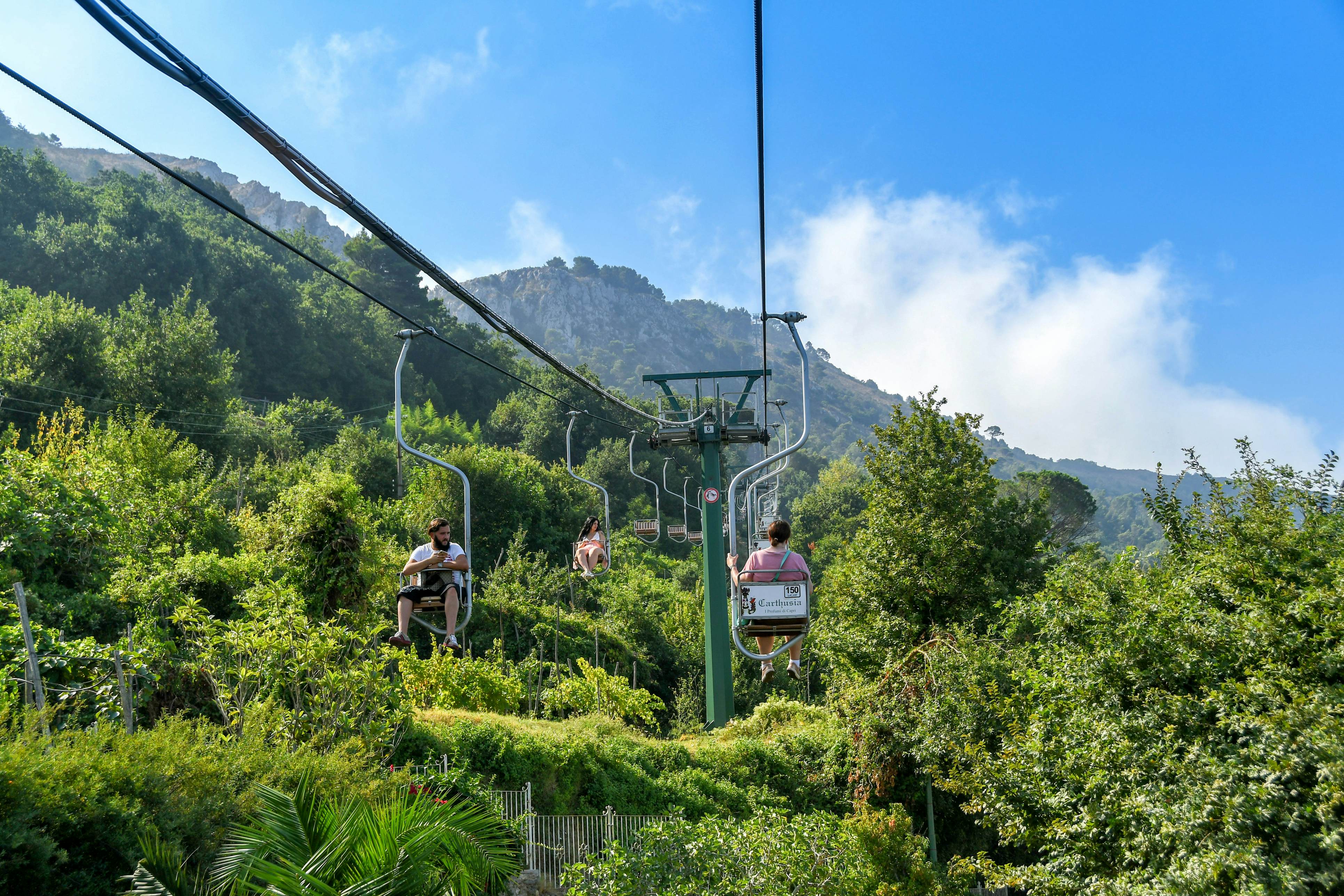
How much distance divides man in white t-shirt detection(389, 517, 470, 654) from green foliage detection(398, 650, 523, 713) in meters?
7.06

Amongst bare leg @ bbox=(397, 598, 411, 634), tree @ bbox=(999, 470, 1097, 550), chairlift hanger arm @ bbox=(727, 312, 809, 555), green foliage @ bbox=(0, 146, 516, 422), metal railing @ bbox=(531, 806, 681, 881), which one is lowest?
metal railing @ bbox=(531, 806, 681, 881)

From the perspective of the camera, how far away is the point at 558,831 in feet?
40.4

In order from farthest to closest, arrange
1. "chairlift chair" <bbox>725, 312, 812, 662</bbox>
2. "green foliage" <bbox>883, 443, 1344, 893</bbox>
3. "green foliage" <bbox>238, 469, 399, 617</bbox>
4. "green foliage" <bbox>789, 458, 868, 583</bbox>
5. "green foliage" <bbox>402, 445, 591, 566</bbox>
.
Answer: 1. "green foliage" <bbox>789, 458, 868, 583</bbox>
2. "green foliage" <bbox>402, 445, 591, 566</bbox>
3. "green foliage" <bbox>238, 469, 399, 617</bbox>
4. "chairlift chair" <bbox>725, 312, 812, 662</bbox>
5. "green foliage" <bbox>883, 443, 1344, 893</bbox>

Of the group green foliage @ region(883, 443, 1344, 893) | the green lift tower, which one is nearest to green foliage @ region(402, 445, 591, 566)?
the green lift tower

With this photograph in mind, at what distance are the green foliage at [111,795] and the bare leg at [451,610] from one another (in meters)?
1.86

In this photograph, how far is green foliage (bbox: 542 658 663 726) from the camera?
19.0 metres

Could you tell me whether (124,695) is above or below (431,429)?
below

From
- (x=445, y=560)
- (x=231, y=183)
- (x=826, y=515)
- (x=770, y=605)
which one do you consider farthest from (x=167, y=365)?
(x=231, y=183)

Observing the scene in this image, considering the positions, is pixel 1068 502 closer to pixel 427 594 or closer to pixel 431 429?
pixel 431 429

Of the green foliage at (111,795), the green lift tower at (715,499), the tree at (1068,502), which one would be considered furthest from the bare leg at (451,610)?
the tree at (1068,502)

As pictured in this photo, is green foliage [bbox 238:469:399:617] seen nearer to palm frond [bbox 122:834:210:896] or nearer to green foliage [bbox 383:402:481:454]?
palm frond [bbox 122:834:210:896]

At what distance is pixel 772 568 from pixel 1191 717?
14.1ft

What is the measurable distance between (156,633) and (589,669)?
33.1 feet

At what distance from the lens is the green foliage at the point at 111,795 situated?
595 cm
